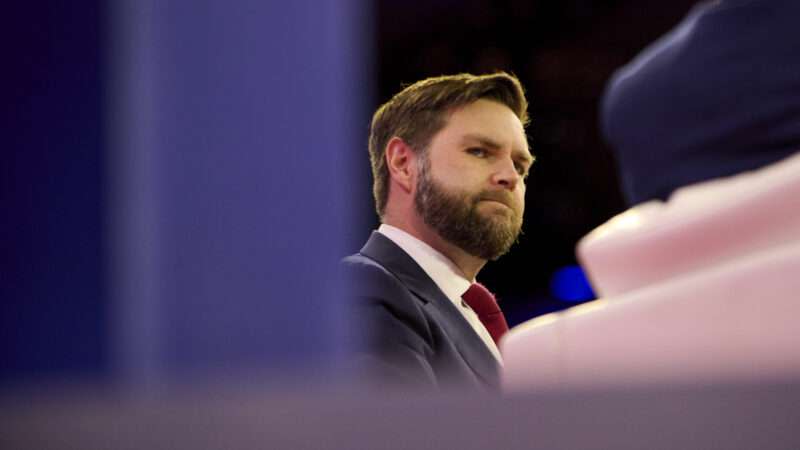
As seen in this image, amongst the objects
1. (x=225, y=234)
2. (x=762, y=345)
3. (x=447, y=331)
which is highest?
(x=225, y=234)

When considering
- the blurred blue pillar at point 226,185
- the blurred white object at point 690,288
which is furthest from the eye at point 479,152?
the blurred blue pillar at point 226,185

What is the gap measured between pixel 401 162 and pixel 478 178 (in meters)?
0.15

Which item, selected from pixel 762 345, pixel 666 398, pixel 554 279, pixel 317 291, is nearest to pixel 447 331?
pixel 762 345

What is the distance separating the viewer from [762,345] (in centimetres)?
71

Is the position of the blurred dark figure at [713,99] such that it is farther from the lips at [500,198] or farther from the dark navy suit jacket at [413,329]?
the lips at [500,198]

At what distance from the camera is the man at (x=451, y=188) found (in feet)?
4.40

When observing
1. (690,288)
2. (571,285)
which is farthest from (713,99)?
(571,285)

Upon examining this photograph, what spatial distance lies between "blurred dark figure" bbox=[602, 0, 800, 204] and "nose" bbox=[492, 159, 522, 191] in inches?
22.7

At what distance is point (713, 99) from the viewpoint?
0.78m

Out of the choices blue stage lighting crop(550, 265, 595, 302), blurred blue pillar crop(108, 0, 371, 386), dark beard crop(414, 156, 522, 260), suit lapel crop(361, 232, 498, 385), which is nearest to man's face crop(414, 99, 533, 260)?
dark beard crop(414, 156, 522, 260)

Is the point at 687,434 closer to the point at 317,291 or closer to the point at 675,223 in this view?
the point at 317,291

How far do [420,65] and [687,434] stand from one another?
387 centimetres

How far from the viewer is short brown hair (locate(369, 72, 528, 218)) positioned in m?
1.46

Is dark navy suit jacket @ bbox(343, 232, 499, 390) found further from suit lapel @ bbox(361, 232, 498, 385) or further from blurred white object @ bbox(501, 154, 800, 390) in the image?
blurred white object @ bbox(501, 154, 800, 390)
